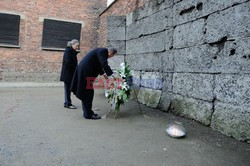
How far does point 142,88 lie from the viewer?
227 inches

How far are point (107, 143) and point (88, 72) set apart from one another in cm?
165

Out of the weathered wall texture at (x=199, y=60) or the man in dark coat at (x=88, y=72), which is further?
the man in dark coat at (x=88, y=72)

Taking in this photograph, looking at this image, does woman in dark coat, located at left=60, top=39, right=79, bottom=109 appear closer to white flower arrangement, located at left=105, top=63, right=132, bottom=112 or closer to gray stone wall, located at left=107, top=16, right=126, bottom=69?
white flower arrangement, located at left=105, top=63, right=132, bottom=112

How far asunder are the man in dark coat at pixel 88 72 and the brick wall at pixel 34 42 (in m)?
7.12

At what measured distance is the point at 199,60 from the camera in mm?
3863

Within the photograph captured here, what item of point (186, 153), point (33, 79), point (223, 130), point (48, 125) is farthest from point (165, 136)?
point (33, 79)

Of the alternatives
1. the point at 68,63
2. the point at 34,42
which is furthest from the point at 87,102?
the point at 34,42

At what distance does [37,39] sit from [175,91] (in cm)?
840

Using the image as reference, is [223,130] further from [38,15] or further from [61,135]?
[38,15]

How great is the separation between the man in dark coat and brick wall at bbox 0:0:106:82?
7119mm

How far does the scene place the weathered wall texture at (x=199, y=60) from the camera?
3.06 metres

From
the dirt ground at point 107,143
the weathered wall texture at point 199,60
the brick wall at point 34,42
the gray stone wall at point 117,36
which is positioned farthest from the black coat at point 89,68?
the brick wall at point 34,42

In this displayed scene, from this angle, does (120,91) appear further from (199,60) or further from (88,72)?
(199,60)

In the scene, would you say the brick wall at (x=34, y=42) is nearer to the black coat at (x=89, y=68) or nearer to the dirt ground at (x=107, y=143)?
the dirt ground at (x=107, y=143)
